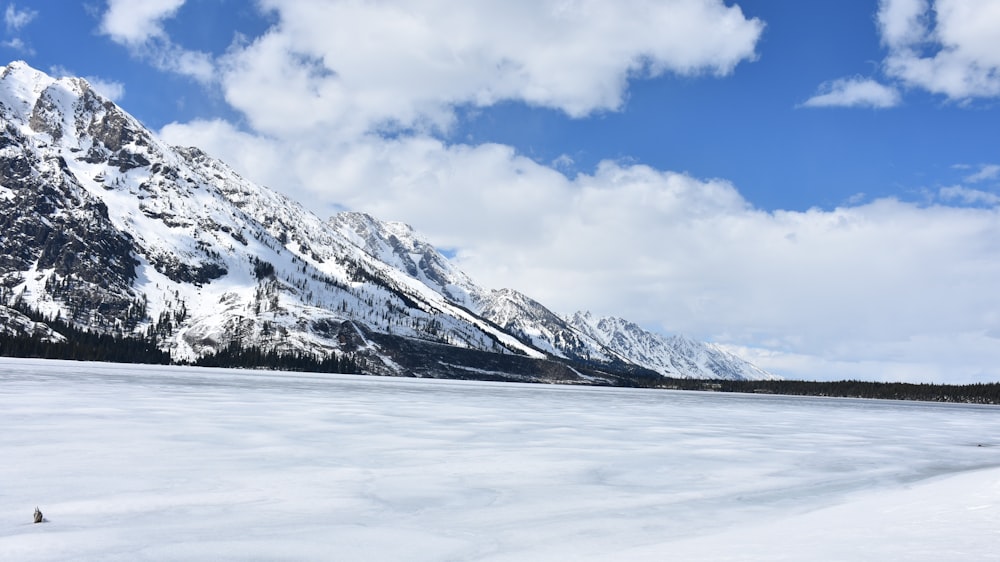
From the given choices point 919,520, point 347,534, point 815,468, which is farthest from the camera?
point 815,468

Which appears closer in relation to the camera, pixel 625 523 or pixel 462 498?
pixel 625 523

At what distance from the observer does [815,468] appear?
25.2m

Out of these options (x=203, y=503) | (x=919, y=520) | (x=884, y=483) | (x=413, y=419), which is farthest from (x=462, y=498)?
(x=413, y=419)

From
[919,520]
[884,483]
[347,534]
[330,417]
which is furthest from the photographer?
[330,417]

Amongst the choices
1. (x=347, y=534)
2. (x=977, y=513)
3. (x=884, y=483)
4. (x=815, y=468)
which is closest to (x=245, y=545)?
(x=347, y=534)

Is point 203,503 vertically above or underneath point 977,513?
underneath

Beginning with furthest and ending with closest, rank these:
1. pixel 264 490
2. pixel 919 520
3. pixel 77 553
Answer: pixel 264 490
pixel 919 520
pixel 77 553

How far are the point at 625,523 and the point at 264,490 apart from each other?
9.07m

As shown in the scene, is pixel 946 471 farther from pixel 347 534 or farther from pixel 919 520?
pixel 347 534

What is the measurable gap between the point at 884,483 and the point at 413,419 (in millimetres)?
29347

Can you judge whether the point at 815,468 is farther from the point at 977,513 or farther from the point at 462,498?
the point at 462,498

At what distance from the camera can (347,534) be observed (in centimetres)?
1259

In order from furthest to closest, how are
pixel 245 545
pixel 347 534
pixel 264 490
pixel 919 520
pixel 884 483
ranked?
pixel 884 483, pixel 264 490, pixel 919 520, pixel 347 534, pixel 245 545

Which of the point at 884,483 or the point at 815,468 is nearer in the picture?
the point at 884,483
